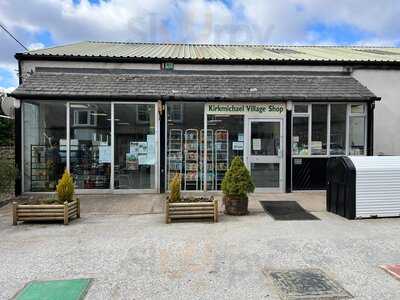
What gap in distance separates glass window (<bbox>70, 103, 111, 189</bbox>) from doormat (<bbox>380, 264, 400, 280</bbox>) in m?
8.74

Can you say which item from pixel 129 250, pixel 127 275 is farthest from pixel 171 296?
pixel 129 250

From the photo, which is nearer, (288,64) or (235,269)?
(235,269)

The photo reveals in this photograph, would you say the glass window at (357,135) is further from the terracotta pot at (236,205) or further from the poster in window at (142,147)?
the poster in window at (142,147)

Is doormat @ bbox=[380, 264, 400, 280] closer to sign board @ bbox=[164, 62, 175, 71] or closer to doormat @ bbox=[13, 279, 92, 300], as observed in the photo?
doormat @ bbox=[13, 279, 92, 300]

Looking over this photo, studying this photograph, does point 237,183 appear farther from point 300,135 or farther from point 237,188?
point 300,135

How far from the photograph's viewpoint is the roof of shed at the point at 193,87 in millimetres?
12461

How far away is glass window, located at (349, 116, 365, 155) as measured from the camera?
13164mm

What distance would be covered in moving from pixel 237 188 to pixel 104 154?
506 centimetres

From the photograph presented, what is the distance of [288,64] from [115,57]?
5.73m

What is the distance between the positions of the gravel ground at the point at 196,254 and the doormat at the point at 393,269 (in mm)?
93

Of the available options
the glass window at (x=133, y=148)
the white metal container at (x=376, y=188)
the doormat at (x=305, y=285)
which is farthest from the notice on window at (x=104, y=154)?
the doormat at (x=305, y=285)

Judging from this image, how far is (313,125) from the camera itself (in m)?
13.0

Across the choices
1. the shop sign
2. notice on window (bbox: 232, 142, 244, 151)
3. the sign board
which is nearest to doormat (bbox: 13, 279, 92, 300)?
notice on window (bbox: 232, 142, 244, 151)

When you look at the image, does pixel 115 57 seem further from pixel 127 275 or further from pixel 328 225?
pixel 127 275
